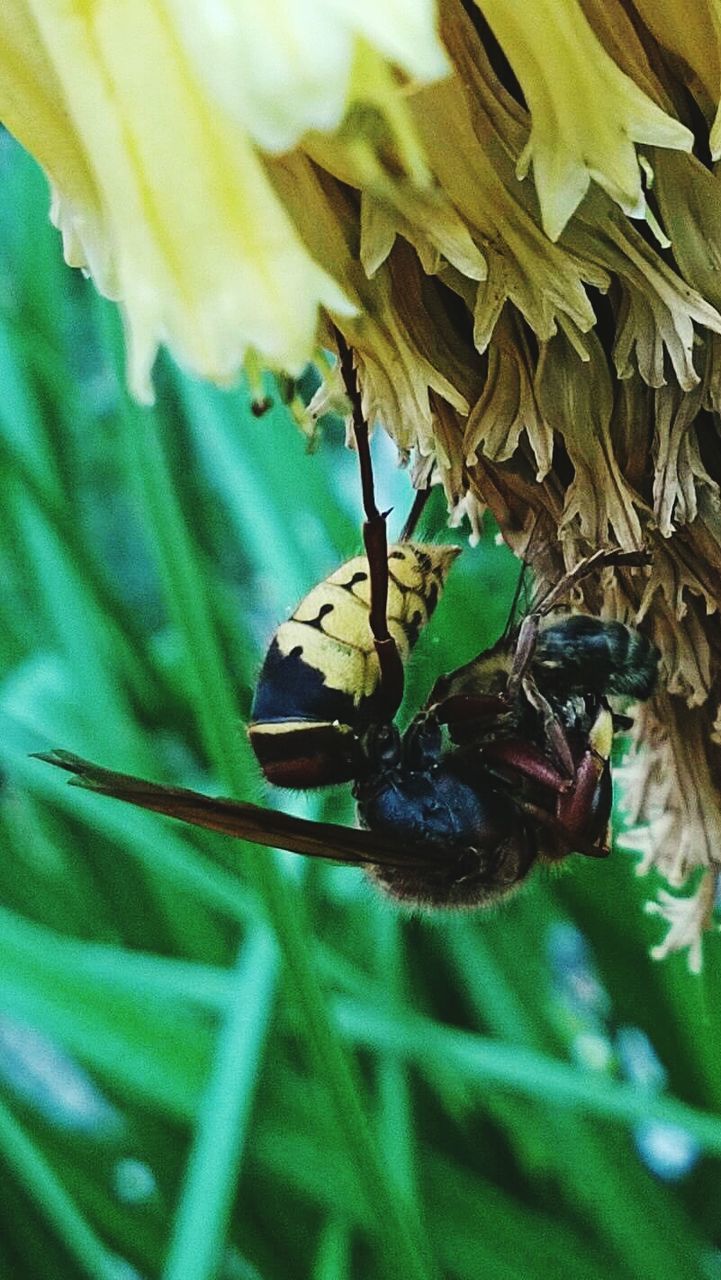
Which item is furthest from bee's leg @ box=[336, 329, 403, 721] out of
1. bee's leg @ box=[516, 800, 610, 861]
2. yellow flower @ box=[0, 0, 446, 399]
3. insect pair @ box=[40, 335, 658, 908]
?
yellow flower @ box=[0, 0, 446, 399]

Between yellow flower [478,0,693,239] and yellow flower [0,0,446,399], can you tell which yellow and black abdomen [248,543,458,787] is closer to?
yellow flower [478,0,693,239]

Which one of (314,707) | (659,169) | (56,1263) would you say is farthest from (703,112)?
(56,1263)

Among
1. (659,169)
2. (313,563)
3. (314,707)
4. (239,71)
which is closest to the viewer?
(239,71)

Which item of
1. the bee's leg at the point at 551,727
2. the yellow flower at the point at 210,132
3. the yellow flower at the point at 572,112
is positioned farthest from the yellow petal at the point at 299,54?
Answer: the bee's leg at the point at 551,727

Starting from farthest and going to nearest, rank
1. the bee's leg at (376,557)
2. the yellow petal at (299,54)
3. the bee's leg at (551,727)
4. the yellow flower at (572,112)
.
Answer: the bee's leg at (551,727) < the bee's leg at (376,557) < the yellow flower at (572,112) < the yellow petal at (299,54)

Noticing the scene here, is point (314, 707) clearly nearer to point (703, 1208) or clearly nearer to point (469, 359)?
point (469, 359)

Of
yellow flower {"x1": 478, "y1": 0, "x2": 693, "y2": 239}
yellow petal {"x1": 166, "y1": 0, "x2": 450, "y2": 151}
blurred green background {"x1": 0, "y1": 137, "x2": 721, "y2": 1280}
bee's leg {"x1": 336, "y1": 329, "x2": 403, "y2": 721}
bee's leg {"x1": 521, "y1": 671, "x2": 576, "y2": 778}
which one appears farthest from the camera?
blurred green background {"x1": 0, "y1": 137, "x2": 721, "y2": 1280}

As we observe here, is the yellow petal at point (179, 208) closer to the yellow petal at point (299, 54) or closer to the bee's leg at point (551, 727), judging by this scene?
the yellow petal at point (299, 54)
